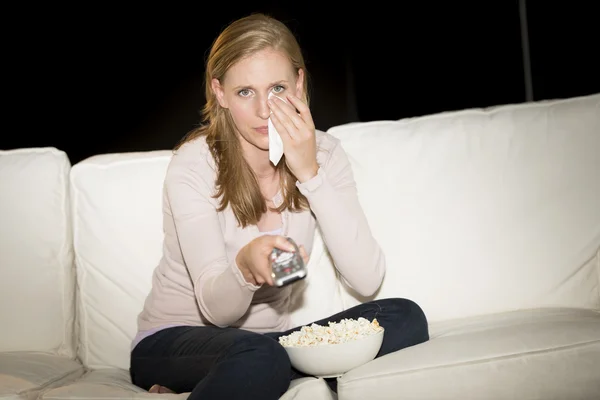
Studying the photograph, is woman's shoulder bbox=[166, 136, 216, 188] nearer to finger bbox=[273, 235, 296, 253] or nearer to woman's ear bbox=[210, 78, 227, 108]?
woman's ear bbox=[210, 78, 227, 108]

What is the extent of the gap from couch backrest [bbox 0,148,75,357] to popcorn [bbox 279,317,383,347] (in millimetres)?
748

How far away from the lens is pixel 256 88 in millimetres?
1773

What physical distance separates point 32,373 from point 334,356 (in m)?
0.78

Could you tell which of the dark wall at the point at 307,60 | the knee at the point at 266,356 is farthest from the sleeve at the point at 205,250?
the dark wall at the point at 307,60

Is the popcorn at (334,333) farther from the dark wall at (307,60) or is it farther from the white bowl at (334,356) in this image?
the dark wall at (307,60)

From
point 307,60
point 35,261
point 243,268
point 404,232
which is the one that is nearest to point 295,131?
point 243,268

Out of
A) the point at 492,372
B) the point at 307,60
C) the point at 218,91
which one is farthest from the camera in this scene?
the point at 307,60

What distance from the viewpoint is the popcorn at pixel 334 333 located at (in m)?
1.56

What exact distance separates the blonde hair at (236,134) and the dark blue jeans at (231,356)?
0.31 meters

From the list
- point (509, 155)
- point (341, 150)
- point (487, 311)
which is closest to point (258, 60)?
point (341, 150)

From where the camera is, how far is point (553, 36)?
316 cm

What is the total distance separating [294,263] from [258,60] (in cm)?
66

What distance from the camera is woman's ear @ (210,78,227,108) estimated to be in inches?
72.7

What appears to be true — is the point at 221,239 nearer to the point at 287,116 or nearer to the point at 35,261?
the point at 287,116
